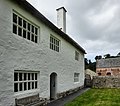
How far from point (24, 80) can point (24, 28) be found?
278 centimetres

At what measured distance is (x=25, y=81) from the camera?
1005cm

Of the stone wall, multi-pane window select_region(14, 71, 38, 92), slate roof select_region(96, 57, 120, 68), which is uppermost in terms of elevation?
slate roof select_region(96, 57, 120, 68)

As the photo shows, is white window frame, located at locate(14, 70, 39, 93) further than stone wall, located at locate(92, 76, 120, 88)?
No

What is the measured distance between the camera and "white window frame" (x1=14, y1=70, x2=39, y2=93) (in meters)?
9.23

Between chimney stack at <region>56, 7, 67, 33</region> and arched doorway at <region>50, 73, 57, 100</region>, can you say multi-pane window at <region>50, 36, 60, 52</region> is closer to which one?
arched doorway at <region>50, 73, 57, 100</region>

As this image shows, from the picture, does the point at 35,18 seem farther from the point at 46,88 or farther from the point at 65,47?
the point at 65,47

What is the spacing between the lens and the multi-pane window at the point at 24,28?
9269mm

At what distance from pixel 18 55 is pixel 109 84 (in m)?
19.8

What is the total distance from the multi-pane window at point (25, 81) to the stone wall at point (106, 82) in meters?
16.9

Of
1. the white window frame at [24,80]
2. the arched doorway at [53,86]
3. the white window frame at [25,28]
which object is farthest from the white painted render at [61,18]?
the white window frame at [24,80]

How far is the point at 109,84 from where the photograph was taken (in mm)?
26359

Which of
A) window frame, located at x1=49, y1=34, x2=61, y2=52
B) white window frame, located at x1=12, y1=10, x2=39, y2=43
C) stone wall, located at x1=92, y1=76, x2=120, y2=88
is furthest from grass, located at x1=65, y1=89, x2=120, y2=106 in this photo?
stone wall, located at x1=92, y1=76, x2=120, y2=88

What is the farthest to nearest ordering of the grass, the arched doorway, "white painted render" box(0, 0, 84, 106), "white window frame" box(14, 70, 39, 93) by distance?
1. the arched doorway
2. the grass
3. "white window frame" box(14, 70, 39, 93)
4. "white painted render" box(0, 0, 84, 106)

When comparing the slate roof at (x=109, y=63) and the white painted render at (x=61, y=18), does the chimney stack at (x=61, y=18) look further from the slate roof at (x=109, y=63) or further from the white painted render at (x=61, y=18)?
the slate roof at (x=109, y=63)
